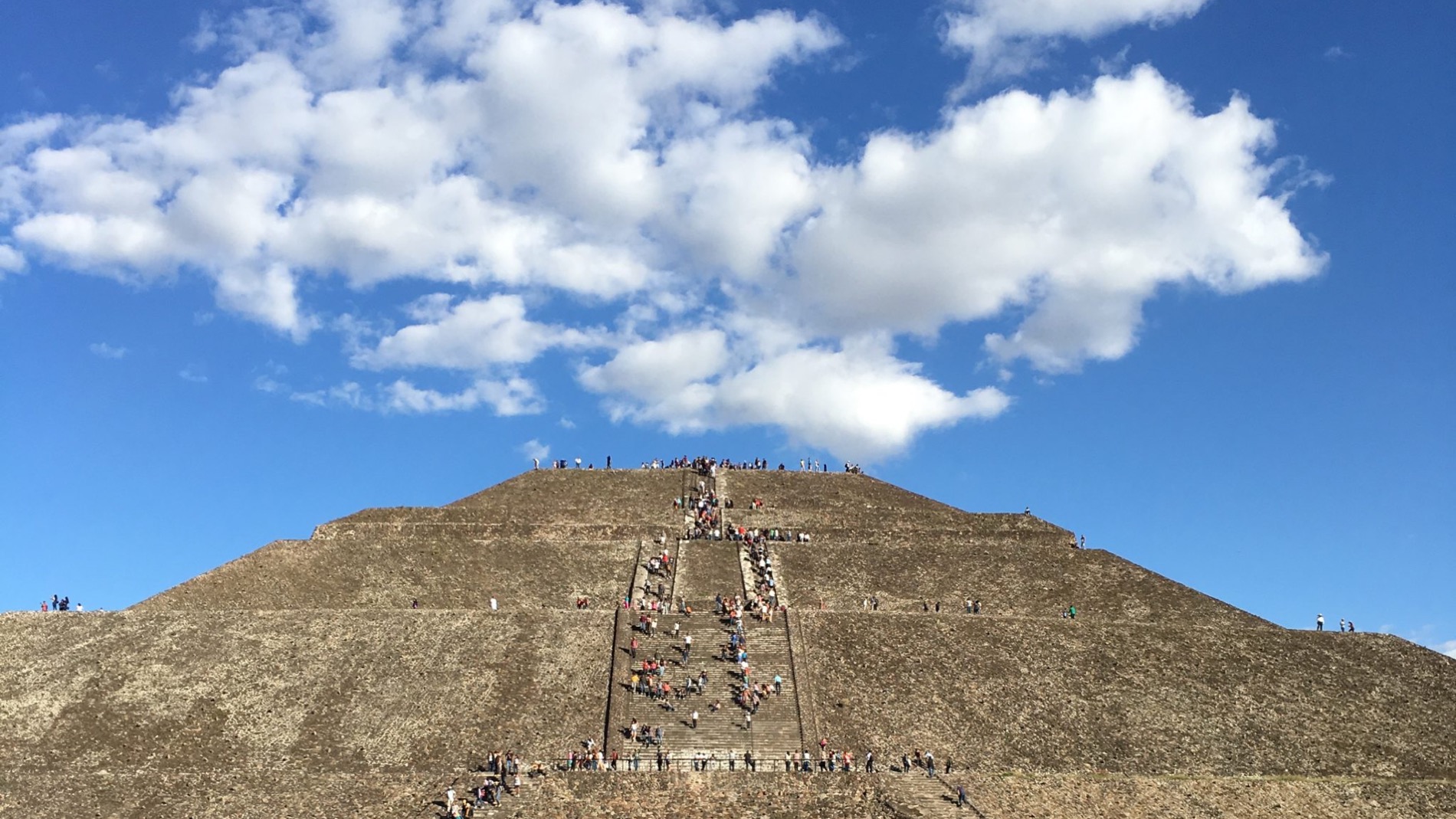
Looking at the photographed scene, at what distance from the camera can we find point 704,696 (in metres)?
42.1

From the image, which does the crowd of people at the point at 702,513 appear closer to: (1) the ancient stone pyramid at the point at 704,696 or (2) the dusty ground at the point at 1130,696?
(1) the ancient stone pyramid at the point at 704,696

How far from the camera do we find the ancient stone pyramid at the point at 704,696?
3594cm

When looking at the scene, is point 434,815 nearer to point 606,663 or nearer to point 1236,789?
point 606,663

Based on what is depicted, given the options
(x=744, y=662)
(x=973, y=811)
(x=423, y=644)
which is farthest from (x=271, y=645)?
(x=973, y=811)

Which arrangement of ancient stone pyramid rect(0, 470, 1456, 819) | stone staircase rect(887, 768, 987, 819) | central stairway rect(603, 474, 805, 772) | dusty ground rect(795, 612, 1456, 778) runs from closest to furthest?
stone staircase rect(887, 768, 987, 819) < ancient stone pyramid rect(0, 470, 1456, 819) < central stairway rect(603, 474, 805, 772) < dusty ground rect(795, 612, 1456, 778)

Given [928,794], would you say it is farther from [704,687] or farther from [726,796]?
[704,687]

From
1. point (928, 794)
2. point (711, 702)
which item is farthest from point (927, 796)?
point (711, 702)

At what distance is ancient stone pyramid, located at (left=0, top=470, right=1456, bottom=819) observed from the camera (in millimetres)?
35938

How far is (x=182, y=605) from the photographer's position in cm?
5116

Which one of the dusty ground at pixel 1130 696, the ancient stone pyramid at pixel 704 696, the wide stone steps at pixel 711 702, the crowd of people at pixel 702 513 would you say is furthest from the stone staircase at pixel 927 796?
the crowd of people at pixel 702 513

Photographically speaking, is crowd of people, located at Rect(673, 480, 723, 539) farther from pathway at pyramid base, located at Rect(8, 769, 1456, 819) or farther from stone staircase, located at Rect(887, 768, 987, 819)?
pathway at pyramid base, located at Rect(8, 769, 1456, 819)

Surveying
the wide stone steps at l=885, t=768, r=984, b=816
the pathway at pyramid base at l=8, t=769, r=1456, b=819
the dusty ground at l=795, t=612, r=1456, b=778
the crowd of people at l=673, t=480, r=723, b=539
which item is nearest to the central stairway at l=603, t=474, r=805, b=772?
the dusty ground at l=795, t=612, r=1456, b=778

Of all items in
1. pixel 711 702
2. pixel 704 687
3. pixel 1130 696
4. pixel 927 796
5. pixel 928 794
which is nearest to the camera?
pixel 927 796

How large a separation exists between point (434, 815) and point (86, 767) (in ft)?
40.2
